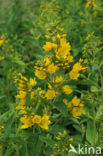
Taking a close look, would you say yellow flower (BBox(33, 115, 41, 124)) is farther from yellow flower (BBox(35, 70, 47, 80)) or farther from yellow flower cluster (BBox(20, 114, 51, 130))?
yellow flower (BBox(35, 70, 47, 80))

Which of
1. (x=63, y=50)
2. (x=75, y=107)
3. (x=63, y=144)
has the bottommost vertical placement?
(x=63, y=144)

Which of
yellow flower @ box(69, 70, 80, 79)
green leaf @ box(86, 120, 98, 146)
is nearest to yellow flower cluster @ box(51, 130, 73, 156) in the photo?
green leaf @ box(86, 120, 98, 146)

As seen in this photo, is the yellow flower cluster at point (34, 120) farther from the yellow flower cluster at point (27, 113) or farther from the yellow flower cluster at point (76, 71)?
the yellow flower cluster at point (76, 71)

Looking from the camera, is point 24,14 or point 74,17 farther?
point 24,14

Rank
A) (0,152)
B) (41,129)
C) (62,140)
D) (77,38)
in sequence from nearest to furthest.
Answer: (62,140) < (41,129) < (0,152) < (77,38)

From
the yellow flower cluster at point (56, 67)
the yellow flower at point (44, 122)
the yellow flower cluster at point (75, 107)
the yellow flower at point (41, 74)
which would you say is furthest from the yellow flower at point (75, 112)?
the yellow flower at point (41, 74)

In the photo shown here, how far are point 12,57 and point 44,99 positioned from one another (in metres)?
1.08

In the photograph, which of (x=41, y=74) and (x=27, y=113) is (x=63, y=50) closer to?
(x=41, y=74)

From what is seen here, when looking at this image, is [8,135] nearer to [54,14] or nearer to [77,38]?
[54,14]

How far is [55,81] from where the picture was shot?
1887 mm

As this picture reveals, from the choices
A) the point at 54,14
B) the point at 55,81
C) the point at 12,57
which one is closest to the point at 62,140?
the point at 55,81

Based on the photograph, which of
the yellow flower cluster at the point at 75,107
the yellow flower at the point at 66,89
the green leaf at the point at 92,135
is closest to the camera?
the green leaf at the point at 92,135

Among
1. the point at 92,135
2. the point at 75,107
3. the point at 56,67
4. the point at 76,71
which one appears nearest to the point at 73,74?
the point at 76,71

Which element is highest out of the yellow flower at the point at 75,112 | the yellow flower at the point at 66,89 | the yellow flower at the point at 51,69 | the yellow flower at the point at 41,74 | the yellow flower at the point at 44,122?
the yellow flower at the point at 51,69
